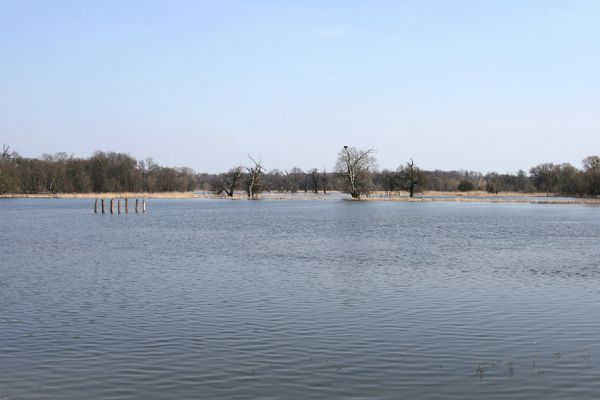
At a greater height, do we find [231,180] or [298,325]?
[231,180]

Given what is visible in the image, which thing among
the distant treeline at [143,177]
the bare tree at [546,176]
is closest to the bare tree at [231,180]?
the distant treeline at [143,177]

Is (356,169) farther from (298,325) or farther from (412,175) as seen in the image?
(298,325)

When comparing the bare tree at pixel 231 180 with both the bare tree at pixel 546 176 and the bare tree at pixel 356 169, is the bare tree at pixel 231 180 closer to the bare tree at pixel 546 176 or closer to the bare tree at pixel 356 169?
the bare tree at pixel 356 169

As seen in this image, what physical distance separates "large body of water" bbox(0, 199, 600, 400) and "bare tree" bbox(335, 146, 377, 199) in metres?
78.4

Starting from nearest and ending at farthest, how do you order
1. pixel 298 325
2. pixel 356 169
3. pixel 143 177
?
pixel 298 325, pixel 356 169, pixel 143 177

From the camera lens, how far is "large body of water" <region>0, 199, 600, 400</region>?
32.2 ft

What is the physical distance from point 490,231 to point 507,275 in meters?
24.4

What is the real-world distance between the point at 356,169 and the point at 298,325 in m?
96.4

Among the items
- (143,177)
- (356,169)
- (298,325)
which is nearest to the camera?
(298,325)

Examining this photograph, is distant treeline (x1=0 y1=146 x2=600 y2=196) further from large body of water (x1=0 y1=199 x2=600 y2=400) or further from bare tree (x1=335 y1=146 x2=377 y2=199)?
large body of water (x1=0 y1=199 x2=600 y2=400)

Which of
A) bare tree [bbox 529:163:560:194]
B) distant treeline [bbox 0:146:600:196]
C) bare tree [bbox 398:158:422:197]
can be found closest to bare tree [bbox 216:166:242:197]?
distant treeline [bbox 0:146:600:196]

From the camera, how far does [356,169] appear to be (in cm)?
10975

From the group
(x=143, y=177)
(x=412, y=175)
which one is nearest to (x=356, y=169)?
(x=412, y=175)

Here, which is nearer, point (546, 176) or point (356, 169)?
point (356, 169)
